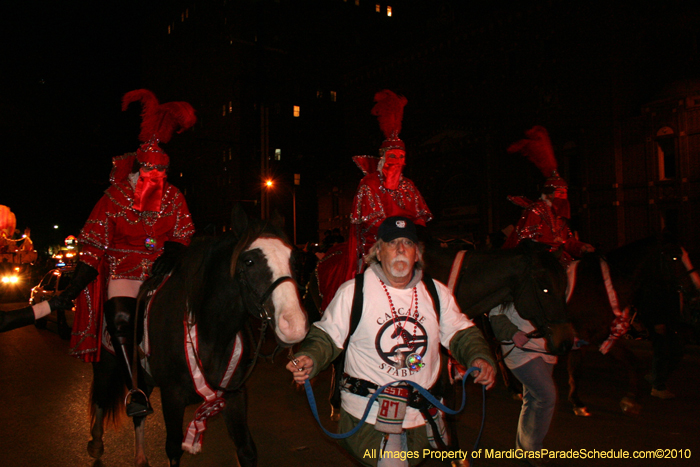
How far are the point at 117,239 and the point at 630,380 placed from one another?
5976mm

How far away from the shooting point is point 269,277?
3.41m

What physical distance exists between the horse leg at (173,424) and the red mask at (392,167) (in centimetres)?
293

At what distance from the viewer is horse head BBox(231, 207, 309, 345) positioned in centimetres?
314

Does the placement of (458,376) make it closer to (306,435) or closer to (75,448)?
(306,435)

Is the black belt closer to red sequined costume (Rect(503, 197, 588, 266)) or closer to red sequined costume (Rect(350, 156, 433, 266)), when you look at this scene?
red sequined costume (Rect(350, 156, 433, 266))

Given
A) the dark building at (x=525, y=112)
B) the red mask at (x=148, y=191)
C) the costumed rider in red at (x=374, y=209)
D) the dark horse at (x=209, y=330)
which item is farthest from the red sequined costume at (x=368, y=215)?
the dark building at (x=525, y=112)

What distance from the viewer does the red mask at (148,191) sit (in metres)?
4.77

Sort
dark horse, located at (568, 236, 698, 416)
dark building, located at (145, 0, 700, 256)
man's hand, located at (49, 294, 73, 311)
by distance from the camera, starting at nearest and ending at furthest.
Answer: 1. man's hand, located at (49, 294, 73, 311)
2. dark horse, located at (568, 236, 698, 416)
3. dark building, located at (145, 0, 700, 256)

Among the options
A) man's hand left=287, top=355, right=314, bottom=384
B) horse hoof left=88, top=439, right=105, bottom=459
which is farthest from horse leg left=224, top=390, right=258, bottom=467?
horse hoof left=88, top=439, right=105, bottom=459

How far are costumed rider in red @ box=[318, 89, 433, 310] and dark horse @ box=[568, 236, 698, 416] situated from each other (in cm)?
242

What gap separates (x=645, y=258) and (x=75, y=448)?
6.96 metres

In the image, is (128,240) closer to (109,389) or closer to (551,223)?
(109,389)

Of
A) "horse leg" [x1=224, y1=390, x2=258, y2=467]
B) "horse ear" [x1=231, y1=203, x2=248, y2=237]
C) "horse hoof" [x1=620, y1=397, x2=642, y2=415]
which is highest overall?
"horse ear" [x1=231, y1=203, x2=248, y2=237]

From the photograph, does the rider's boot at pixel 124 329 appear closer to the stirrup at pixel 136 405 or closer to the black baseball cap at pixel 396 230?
the stirrup at pixel 136 405
